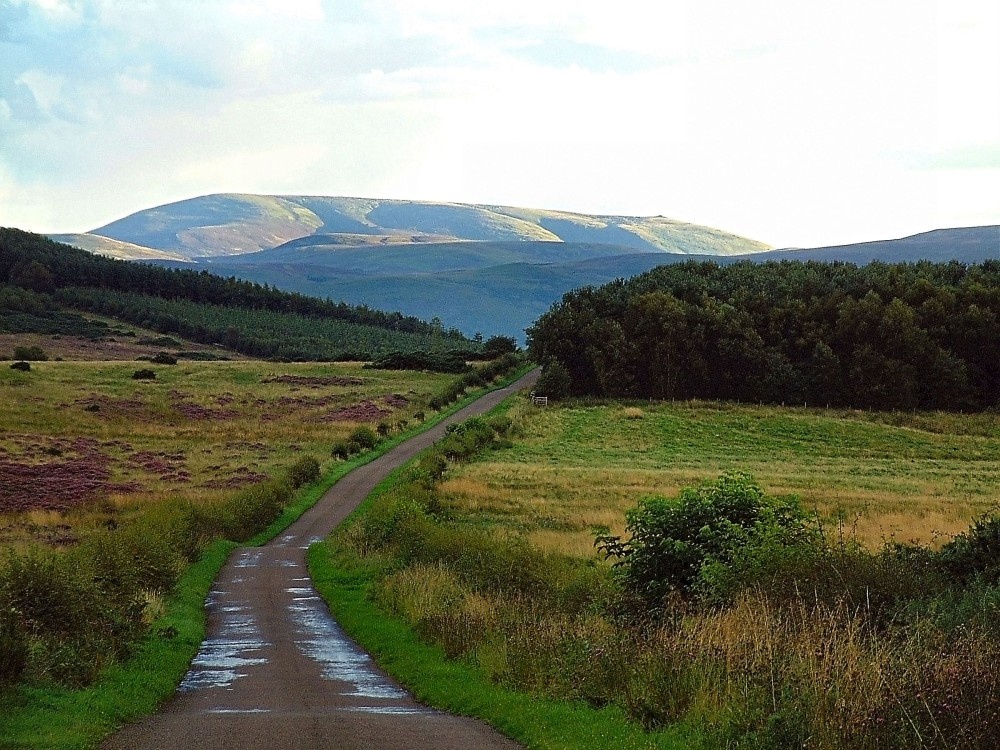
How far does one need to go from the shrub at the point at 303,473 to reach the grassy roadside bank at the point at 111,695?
28311mm

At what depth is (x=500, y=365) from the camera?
129625 millimetres

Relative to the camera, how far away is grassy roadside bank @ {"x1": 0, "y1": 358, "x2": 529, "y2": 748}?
11.8 metres

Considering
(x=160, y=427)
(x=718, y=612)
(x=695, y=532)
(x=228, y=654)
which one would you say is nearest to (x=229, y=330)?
(x=160, y=427)

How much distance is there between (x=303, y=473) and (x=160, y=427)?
26262 millimetres

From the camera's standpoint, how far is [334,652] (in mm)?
19609

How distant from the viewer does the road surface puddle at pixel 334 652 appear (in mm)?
16000

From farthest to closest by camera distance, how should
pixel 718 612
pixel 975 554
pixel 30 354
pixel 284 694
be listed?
1. pixel 30 354
2. pixel 975 554
3. pixel 718 612
4. pixel 284 694

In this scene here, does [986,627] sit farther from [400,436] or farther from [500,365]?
[500,365]

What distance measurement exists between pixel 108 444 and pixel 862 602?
60.7m

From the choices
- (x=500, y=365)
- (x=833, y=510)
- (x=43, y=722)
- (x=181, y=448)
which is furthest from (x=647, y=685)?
(x=500, y=365)

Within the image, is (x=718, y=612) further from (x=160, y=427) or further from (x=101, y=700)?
(x=160, y=427)

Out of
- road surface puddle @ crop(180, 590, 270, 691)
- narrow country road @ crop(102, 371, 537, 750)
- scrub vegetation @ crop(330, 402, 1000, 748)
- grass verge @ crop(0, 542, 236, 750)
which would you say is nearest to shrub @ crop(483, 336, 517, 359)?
scrub vegetation @ crop(330, 402, 1000, 748)

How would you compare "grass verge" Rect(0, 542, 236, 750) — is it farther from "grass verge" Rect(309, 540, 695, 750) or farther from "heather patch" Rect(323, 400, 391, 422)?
"heather patch" Rect(323, 400, 391, 422)

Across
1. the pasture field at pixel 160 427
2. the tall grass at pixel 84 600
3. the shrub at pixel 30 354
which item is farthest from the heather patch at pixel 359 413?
the tall grass at pixel 84 600
